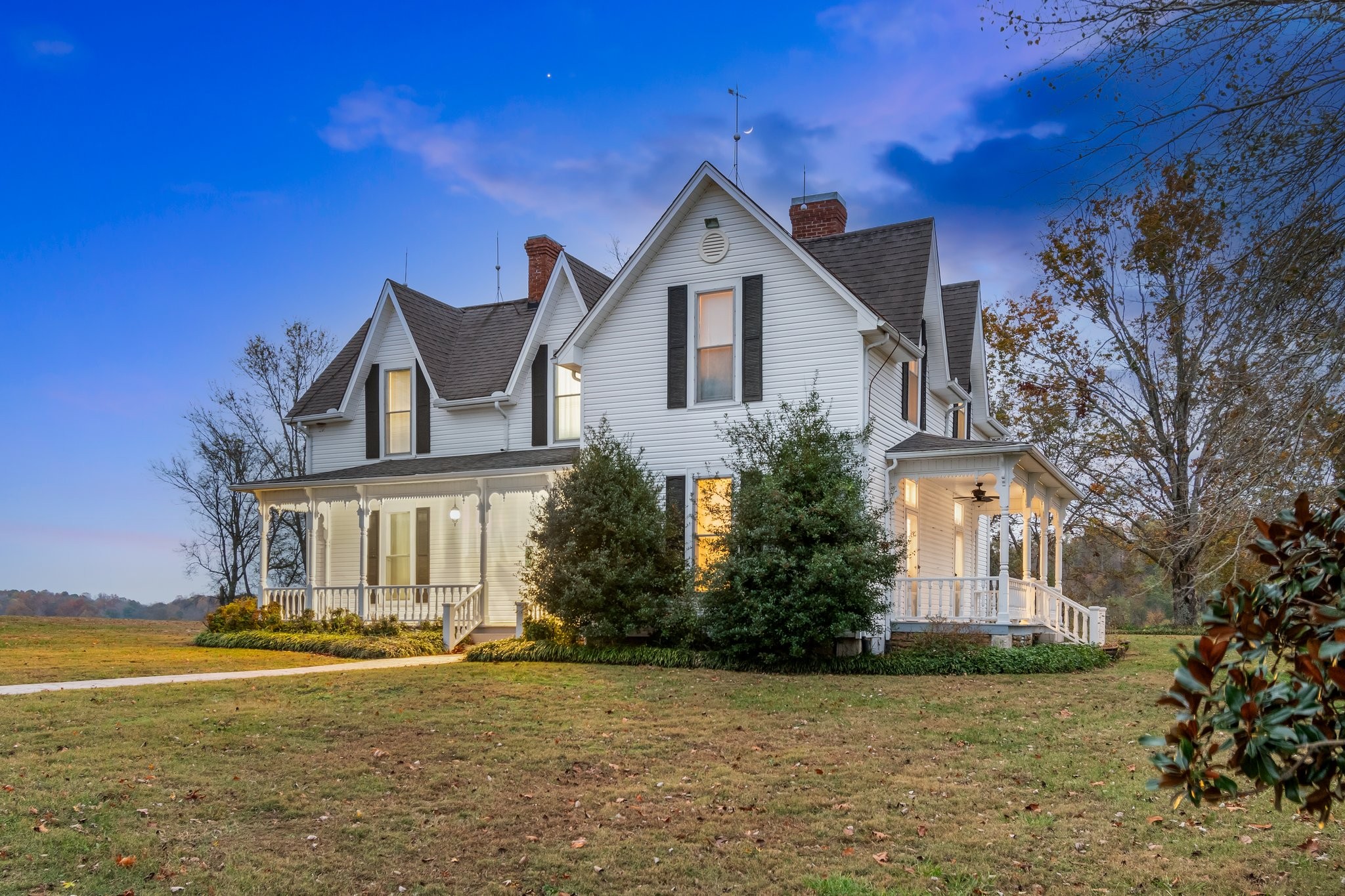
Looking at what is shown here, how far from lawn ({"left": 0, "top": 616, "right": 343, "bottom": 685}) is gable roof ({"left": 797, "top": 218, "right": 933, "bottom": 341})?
11.5 meters

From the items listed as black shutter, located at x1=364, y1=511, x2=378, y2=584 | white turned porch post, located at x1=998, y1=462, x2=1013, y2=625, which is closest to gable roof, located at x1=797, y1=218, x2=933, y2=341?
white turned porch post, located at x1=998, y1=462, x2=1013, y2=625

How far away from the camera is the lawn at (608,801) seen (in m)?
6.71

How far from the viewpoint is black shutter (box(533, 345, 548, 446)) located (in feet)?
74.4

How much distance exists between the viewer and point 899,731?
35.8ft

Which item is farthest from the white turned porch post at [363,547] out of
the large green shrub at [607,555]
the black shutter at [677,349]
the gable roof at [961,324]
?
the gable roof at [961,324]

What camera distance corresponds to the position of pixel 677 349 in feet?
63.3

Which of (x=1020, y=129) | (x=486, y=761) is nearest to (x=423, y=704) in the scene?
(x=486, y=761)

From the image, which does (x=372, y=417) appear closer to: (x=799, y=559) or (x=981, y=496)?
(x=799, y=559)

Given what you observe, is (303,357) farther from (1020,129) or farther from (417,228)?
(1020,129)

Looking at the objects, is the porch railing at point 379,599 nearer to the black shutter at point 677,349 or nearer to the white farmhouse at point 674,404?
the white farmhouse at point 674,404

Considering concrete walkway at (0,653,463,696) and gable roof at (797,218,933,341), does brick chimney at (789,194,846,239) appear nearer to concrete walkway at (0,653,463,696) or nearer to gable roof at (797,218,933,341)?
gable roof at (797,218,933,341)

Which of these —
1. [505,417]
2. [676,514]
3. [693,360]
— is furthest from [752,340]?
[505,417]

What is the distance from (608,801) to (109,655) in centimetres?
1353

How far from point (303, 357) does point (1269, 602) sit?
34.5 metres
